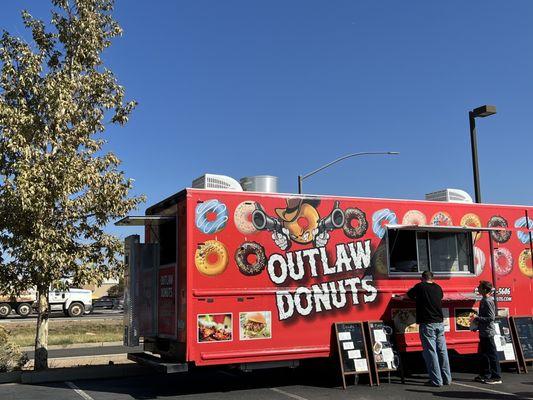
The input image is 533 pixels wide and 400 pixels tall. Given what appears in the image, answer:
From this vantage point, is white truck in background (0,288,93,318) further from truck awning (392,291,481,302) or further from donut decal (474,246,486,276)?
donut decal (474,246,486,276)

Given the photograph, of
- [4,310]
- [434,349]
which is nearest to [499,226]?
[434,349]

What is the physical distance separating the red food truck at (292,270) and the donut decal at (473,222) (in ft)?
0.06

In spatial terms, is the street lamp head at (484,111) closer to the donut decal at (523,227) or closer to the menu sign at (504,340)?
the donut decal at (523,227)

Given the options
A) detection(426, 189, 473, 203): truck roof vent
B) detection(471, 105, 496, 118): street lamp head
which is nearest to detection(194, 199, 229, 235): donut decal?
detection(426, 189, 473, 203): truck roof vent

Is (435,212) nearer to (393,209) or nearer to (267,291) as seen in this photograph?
(393,209)

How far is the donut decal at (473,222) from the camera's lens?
9594mm

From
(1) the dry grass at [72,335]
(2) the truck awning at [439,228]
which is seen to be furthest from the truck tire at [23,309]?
(2) the truck awning at [439,228]

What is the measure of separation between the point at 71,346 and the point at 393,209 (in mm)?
10435

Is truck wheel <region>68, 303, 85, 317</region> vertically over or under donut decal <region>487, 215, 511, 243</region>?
under

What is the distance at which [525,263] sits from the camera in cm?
1006

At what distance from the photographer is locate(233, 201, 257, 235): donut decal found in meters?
8.03

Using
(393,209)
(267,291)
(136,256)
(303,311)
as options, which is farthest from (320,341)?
(136,256)

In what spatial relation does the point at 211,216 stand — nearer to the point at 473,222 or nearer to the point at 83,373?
the point at 83,373

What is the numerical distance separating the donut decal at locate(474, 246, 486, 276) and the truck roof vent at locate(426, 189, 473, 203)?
961 mm
